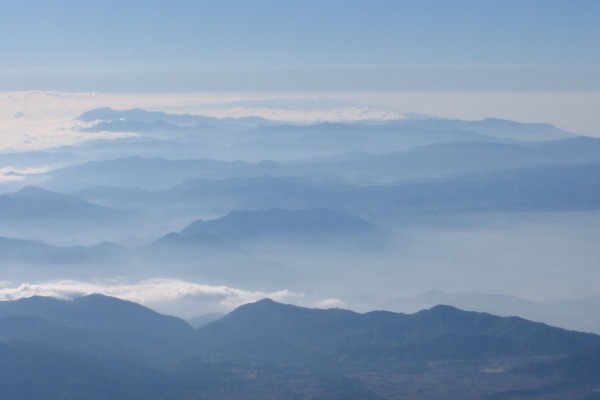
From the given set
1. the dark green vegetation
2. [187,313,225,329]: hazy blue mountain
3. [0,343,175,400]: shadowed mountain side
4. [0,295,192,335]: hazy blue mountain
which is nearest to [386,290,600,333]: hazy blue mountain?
[187,313,225,329]: hazy blue mountain

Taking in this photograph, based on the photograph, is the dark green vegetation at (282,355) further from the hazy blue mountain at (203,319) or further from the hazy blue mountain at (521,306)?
the hazy blue mountain at (521,306)

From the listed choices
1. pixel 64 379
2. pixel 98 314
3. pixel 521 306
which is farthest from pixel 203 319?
pixel 521 306

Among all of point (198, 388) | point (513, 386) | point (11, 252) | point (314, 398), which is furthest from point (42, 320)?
point (11, 252)

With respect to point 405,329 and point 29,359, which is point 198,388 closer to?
point 29,359

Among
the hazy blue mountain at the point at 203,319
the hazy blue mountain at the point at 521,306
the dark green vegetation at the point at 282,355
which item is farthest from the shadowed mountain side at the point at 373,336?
the hazy blue mountain at the point at 521,306

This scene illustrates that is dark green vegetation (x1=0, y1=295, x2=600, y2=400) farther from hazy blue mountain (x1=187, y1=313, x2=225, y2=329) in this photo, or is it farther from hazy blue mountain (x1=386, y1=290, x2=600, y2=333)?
hazy blue mountain (x1=386, y1=290, x2=600, y2=333)

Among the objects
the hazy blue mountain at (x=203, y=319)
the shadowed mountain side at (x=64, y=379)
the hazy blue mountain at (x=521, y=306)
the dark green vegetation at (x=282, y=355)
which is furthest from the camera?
the hazy blue mountain at (x=521, y=306)

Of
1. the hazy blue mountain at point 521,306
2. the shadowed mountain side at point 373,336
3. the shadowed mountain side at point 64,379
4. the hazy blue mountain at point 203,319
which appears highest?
the hazy blue mountain at point 521,306
